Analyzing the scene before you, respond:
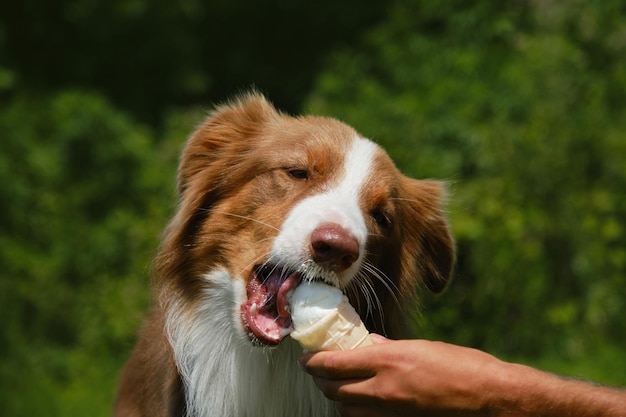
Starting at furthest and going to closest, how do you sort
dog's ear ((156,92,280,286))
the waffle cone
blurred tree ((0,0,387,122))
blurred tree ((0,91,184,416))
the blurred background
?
blurred tree ((0,0,387,122))
blurred tree ((0,91,184,416))
the blurred background
dog's ear ((156,92,280,286))
the waffle cone

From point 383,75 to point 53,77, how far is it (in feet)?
18.0

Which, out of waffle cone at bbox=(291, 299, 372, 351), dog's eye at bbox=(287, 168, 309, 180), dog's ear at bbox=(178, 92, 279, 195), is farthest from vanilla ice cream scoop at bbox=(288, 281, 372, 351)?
dog's ear at bbox=(178, 92, 279, 195)

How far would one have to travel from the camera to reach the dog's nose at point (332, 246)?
326 cm

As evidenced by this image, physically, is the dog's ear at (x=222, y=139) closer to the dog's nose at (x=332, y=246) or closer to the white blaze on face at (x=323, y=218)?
the white blaze on face at (x=323, y=218)

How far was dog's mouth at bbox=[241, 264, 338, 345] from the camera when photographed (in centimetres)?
339

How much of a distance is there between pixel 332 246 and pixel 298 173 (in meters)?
0.65

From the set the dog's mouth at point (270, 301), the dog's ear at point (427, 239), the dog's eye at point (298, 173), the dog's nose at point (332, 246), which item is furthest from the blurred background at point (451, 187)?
the dog's nose at point (332, 246)

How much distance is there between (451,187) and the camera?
7.09 metres

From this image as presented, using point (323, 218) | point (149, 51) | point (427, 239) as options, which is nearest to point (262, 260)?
point (323, 218)

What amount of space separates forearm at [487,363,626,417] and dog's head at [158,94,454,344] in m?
0.68

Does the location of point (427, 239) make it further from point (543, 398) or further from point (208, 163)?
point (543, 398)

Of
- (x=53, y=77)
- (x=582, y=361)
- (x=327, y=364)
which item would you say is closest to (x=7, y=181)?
(x=53, y=77)

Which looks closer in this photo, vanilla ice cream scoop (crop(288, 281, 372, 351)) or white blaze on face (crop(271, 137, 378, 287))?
vanilla ice cream scoop (crop(288, 281, 372, 351))

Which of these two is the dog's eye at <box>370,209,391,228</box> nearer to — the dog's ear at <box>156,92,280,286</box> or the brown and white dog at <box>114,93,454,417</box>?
the brown and white dog at <box>114,93,454,417</box>
